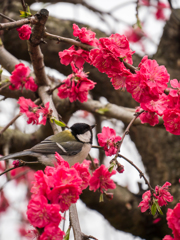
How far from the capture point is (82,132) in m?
1.81

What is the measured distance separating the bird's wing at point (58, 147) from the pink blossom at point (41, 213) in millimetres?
748

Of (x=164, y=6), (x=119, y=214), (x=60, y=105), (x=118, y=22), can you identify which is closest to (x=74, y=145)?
(x=60, y=105)

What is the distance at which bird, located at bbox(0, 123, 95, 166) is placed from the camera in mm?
1578

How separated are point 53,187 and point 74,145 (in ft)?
2.63

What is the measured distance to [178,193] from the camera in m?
2.26

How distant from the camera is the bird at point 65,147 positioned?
1578 mm

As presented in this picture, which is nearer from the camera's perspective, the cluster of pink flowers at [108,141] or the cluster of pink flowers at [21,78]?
the cluster of pink flowers at [108,141]

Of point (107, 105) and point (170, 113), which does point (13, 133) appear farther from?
point (170, 113)

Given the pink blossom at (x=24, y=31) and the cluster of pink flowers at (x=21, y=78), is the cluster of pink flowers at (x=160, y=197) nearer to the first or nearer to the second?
the pink blossom at (x=24, y=31)

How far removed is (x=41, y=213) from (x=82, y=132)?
1027mm

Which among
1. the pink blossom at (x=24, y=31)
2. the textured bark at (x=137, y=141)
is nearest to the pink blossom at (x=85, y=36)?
the pink blossom at (x=24, y=31)

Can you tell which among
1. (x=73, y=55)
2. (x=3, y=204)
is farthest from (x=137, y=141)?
(x=3, y=204)

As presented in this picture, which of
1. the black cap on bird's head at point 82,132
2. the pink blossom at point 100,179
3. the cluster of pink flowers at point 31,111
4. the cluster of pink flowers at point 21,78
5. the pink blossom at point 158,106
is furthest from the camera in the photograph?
the black cap on bird's head at point 82,132

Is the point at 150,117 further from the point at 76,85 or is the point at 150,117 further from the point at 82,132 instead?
the point at 82,132
